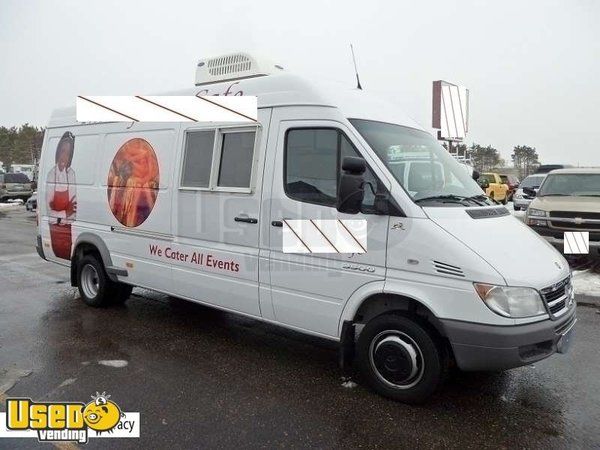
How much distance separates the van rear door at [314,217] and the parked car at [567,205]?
307 inches

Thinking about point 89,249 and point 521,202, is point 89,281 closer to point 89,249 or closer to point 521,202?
point 89,249

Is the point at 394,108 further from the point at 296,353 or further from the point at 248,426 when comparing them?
the point at 248,426

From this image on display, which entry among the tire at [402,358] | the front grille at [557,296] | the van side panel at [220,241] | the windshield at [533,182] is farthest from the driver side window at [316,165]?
the windshield at [533,182]

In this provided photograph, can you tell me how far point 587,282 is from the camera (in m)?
8.12

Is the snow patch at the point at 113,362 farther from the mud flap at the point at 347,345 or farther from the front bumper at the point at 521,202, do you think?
the front bumper at the point at 521,202

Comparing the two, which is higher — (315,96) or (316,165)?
(315,96)

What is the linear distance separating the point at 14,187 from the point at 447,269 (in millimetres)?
32728

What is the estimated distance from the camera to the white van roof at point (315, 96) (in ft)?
13.6

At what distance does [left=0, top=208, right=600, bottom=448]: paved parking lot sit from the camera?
3.33 m

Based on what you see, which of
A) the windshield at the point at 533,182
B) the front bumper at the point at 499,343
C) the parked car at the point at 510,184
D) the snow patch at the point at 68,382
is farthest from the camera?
the parked car at the point at 510,184

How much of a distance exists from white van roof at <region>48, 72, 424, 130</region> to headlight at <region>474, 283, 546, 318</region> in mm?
1786
